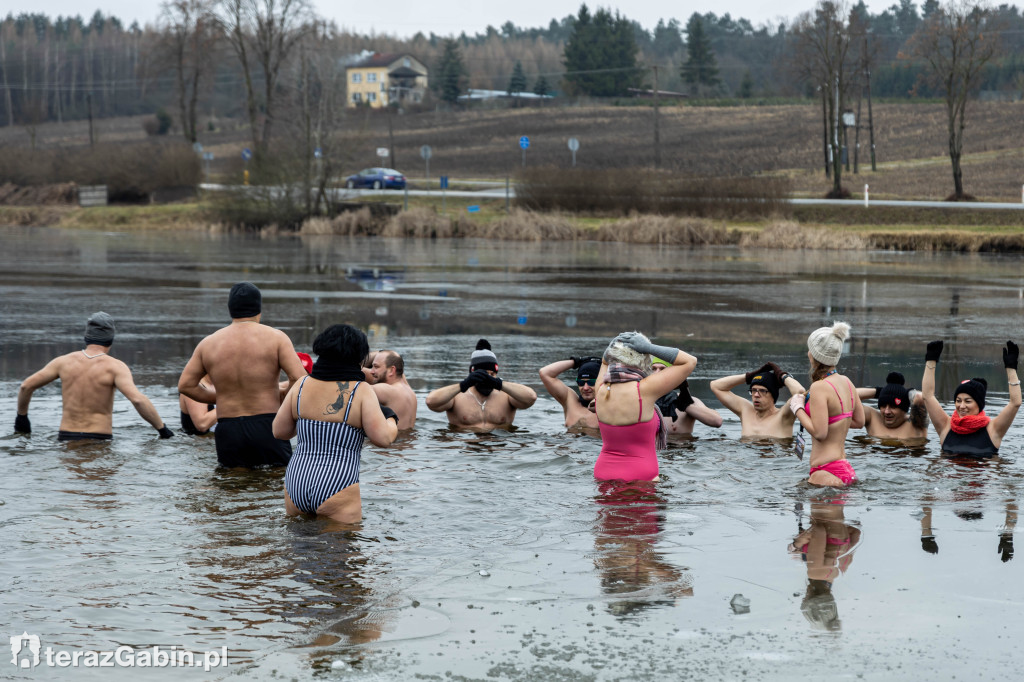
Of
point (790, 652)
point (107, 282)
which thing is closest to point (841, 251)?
point (107, 282)

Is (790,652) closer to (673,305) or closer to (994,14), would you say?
(673,305)

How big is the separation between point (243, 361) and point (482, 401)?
337 cm

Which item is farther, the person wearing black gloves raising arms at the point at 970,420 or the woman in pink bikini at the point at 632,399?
the person wearing black gloves raising arms at the point at 970,420

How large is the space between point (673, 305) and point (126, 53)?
164050 mm

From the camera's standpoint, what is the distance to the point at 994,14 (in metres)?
48.0

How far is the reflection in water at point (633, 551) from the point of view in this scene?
5.99 metres

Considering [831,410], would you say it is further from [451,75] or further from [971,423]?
[451,75]

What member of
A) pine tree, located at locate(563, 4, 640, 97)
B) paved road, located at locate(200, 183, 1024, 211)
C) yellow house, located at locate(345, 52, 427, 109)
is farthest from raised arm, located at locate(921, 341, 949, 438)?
yellow house, located at locate(345, 52, 427, 109)

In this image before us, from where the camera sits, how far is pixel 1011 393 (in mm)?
9180

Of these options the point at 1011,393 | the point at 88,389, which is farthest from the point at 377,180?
the point at 1011,393

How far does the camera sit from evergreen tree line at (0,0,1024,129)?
93250 mm

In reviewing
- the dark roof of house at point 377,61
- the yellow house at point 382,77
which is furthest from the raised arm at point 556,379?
the dark roof of house at point 377,61

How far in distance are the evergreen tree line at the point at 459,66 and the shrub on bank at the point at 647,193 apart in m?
29.5

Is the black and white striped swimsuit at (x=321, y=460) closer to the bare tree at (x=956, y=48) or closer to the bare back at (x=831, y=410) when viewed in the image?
the bare back at (x=831, y=410)
